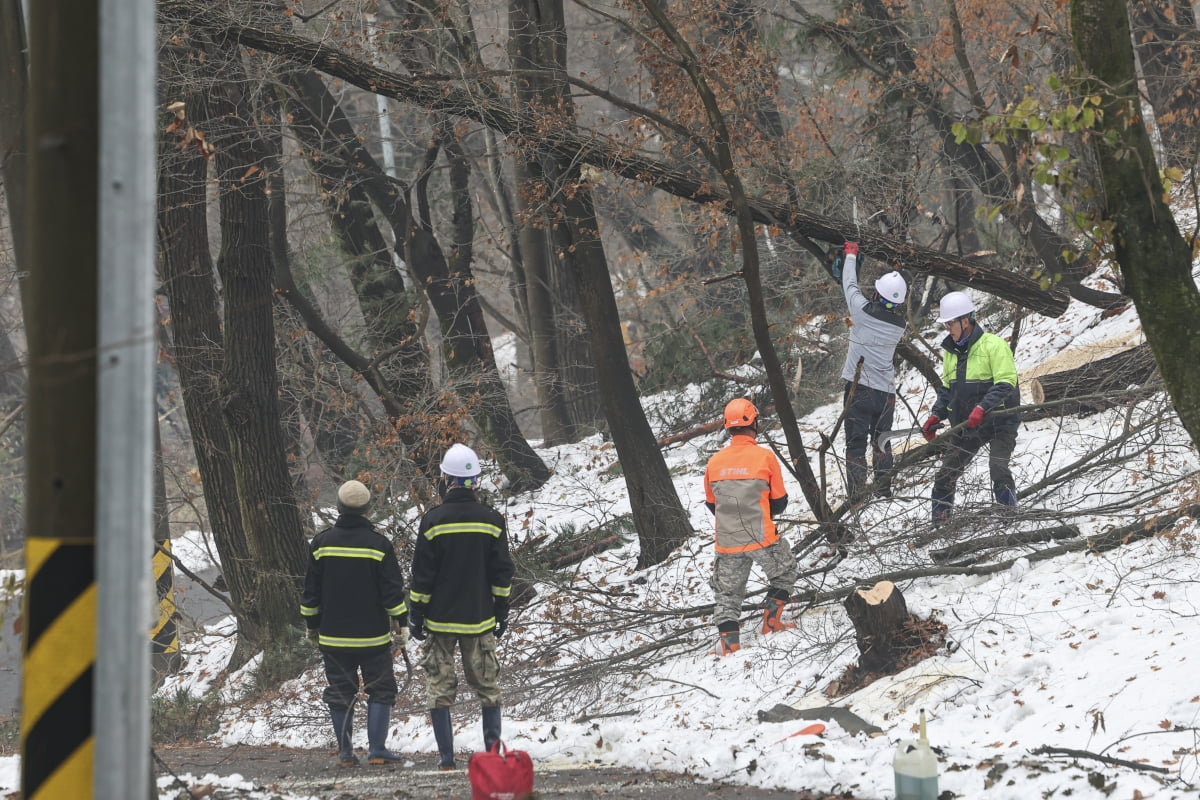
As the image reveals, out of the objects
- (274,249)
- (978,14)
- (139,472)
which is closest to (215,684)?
(274,249)

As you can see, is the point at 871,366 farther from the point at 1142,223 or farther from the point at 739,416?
the point at 1142,223

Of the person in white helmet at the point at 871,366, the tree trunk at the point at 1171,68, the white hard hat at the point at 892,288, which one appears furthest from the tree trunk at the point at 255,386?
the tree trunk at the point at 1171,68

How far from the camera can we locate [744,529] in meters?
9.20

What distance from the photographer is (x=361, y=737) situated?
9641mm

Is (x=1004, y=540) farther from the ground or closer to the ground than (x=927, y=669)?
farther from the ground

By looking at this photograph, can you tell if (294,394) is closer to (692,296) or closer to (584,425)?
(584,425)

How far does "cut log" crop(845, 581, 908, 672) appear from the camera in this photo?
7.99m

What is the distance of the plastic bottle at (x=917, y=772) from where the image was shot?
5426 mm

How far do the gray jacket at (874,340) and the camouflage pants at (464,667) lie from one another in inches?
189

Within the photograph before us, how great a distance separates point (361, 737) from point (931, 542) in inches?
189

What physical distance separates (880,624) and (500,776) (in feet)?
11.3

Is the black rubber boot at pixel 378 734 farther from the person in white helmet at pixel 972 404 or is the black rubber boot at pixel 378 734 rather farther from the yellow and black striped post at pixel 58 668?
the yellow and black striped post at pixel 58 668

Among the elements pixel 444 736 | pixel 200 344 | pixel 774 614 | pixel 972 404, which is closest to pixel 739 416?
pixel 774 614

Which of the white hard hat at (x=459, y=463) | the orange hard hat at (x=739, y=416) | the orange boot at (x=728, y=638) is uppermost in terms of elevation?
the orange hard hat at (x=739, y=416)
